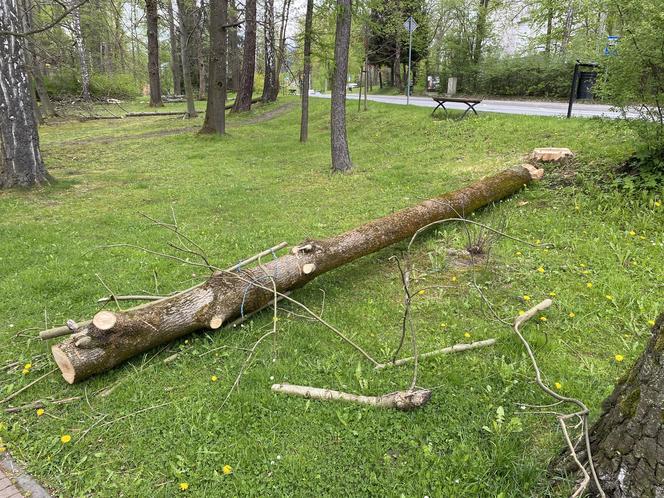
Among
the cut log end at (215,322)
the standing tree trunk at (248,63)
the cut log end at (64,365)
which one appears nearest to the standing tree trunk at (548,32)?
the standing tree trunk at (248,63)

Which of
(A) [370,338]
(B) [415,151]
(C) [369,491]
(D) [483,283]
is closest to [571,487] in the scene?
(C) [369,491]

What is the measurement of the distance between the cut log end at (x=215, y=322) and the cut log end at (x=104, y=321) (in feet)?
2.39

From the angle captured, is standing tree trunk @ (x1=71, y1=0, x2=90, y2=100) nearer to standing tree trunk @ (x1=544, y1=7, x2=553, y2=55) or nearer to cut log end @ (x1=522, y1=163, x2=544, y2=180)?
cut log end @ (x1=522, y1=163, x2=544, y2=180)

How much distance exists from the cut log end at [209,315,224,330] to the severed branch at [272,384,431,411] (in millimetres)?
811

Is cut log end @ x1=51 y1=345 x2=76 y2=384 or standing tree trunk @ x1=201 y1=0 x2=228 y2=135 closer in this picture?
cut log end @ x1=51 y1=345 x2=76 y2=384

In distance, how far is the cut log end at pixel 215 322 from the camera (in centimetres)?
366

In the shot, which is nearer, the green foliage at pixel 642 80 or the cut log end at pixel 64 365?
the cut log end at pixel 64 365

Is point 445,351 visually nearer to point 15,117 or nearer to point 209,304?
point 209,304

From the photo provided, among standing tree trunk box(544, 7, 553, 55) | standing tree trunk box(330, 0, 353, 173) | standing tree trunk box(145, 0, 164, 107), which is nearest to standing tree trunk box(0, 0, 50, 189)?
standing tree trunk box(330, 0, 353, 173)

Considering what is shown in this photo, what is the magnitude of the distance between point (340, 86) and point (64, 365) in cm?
808

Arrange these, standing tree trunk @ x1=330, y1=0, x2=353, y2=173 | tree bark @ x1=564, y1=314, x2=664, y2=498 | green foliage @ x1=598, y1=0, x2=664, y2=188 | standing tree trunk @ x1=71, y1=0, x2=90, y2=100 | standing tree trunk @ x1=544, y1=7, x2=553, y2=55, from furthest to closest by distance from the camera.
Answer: standing tree trunk @ x1=544, y1=7, x2=553, y2=55
standing tree trunk @ x1=330, y1=0, x2=353, y2=173
standing tree trunk @ x1=71, y1=0, x2=90, y2=100
green foliage @ x1=598, y1=0, x2=664, y2=188
tree bark @ x1=564, y1=314, x2=664, y2=498

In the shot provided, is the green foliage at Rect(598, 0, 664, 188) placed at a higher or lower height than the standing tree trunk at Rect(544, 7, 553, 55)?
lower

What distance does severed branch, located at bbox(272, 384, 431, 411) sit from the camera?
286 cm

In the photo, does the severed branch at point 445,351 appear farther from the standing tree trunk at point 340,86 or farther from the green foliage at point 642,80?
the standing tree trunk at point 340,86
